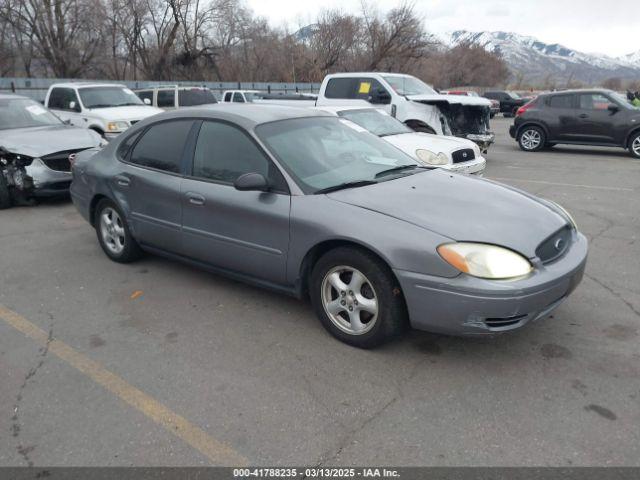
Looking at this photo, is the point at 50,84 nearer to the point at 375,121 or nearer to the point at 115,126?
the point at 115,126

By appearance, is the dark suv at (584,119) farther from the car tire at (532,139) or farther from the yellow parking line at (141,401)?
the yellow parking line at (141,401)

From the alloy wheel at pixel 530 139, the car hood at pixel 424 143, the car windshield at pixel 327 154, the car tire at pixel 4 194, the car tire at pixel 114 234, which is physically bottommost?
the car tire at pixel 4 194

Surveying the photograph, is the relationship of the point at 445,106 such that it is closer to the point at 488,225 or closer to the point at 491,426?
the point at 488,225

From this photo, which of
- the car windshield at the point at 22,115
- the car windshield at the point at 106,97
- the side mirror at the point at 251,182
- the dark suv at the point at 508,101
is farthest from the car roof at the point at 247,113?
the dark suv at the point at 508,101

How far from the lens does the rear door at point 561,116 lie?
43.8 ft

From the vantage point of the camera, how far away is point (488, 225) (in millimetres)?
3250

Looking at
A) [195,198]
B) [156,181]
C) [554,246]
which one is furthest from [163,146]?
[554,246]

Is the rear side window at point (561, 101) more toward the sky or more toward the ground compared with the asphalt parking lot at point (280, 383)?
more toward the sky

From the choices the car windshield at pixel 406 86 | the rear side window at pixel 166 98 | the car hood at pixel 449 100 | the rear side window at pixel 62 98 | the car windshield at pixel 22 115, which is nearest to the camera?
the car windshield at pixel 22 115

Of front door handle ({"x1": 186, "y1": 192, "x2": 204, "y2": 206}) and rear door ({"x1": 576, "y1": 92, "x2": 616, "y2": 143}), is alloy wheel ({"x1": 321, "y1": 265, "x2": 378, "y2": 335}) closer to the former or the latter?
front door handle ({"x1": 186, "y1": 192, "x2": 204, "y2": 206})

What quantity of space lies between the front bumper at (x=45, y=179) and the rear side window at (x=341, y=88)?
6.50 meters

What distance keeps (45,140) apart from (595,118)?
480 inches

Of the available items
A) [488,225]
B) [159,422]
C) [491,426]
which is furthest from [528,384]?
[159,422]

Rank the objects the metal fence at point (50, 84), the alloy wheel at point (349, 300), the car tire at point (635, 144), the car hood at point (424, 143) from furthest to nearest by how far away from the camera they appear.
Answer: the metal fence at point (50, 84) → the car tire at point (635, 144) → the car hood at point (424, 143) → the alloy wheel at point (349, 300)
